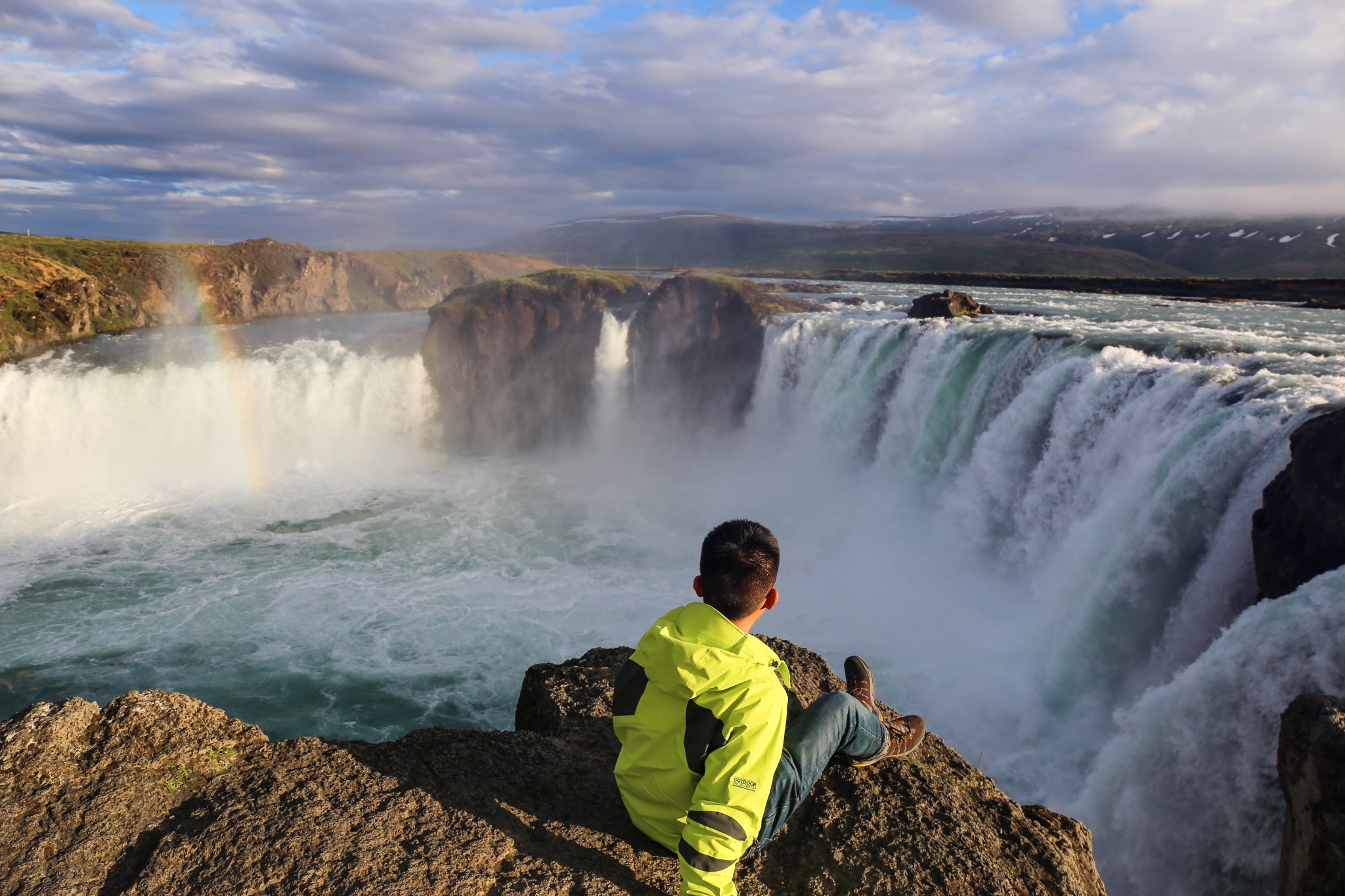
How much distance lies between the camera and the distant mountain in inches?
4134

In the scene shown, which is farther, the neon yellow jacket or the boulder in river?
the boulder in river

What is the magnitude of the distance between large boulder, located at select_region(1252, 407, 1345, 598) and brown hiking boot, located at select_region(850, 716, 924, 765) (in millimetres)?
6550

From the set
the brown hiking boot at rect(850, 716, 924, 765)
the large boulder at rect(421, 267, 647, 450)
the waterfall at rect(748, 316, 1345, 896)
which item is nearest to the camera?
the brown hiking boot at rect(850, 716, 924, 765)

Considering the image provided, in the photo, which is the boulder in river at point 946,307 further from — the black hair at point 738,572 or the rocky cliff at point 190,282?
the rocky cliff at point 190,282

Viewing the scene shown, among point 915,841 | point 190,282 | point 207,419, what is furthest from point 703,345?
point 190,282

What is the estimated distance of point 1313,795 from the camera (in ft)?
14.4

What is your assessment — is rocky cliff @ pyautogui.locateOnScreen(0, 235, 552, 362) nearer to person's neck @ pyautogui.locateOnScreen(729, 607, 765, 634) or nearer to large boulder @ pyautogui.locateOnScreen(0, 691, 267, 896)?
large boulder @ pyautogui.locateOnScreen(0, 691, 267, 896)

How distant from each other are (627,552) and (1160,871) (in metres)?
13.7

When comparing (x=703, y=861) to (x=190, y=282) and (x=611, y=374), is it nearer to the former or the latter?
(x=611, y=374)

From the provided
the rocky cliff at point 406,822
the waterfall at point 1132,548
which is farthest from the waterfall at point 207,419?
the rocky cliff at point 406,822

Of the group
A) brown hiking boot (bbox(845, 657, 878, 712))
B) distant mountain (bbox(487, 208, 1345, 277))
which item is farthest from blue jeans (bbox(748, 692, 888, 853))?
distant mountain (bbox(487, 208, 1345, 277))

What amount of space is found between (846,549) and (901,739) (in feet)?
49.2

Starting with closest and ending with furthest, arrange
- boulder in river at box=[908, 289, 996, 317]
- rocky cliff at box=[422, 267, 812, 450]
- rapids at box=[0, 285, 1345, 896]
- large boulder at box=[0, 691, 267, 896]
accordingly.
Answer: large boulder at box=[0, 691, 267, 896] < rapids at box=[0, 285, 1345, 896] < boulder in river at box=[908, 289, 996, 317] < rocky cliff at box=[422, 267, 812, 450]

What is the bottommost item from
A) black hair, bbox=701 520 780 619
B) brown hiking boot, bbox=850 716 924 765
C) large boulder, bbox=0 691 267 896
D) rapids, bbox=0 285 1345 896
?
rapids, bbox=0 285 1345 896
